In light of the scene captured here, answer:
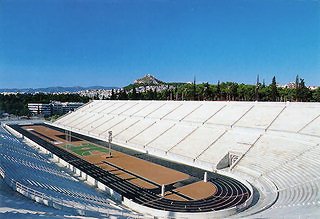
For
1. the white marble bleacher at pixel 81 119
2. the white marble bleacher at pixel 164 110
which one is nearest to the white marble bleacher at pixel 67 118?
the white marble bleacher at pixel 81 119

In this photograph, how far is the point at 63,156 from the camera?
24141 mm

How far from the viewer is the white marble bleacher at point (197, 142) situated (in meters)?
23.5

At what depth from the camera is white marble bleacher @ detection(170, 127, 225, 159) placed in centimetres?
2348

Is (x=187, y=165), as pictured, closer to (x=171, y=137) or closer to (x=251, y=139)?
(x=251, y=139)

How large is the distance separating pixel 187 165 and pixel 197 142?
3882mm

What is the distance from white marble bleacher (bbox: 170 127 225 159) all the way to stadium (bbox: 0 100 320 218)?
10 cm

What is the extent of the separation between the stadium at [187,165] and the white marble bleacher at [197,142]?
10cm

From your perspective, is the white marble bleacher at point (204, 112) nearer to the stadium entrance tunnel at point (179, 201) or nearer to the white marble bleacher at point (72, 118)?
the stadium entrance tunnel at point (179, 201)

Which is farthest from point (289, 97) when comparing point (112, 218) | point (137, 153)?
point (112, 218)

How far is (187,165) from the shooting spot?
21516 millimetres

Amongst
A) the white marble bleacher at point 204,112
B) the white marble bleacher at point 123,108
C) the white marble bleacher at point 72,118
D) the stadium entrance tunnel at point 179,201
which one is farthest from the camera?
the white marble bleacher at point 72,118

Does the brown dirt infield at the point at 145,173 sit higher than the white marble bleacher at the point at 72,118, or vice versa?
the white marble bleacher at the point at 72,118

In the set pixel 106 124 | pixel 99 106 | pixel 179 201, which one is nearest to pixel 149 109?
pixel 106 124

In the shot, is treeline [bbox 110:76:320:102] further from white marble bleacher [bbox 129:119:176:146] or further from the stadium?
white marble bleacher [bbox 129:119:176:146]
